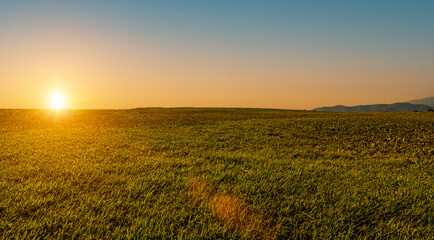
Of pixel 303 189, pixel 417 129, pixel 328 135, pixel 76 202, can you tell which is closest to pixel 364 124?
pixel 417 129

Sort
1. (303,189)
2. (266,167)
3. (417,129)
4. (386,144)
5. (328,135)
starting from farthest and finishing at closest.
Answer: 1. (417,129)
2. (328,135)
3. (386,144)
4. (266,167)
5. (303,189)

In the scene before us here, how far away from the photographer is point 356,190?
5664mm

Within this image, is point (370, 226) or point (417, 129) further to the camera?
point (417, 129)

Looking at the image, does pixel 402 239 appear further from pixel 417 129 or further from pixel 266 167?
pixel 417 129

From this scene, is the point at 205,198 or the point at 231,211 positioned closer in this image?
the point at 231,211

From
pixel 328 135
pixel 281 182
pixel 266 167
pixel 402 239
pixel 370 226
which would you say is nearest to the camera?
pixel 402 239

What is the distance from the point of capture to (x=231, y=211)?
4.27m

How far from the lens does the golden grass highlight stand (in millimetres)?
3752

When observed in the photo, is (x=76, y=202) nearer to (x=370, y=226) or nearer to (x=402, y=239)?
(x=370, y=226)

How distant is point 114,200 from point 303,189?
3.98 metres

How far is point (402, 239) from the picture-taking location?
383cm

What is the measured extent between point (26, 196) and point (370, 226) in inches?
244

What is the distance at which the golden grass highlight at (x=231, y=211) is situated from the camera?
12.3ft

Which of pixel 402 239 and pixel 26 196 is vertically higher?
pixel 26 196
